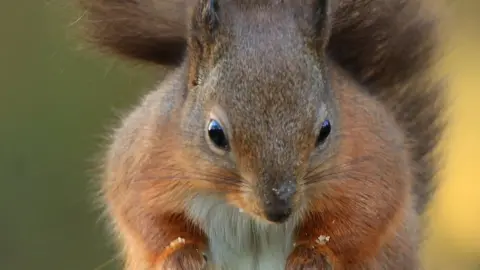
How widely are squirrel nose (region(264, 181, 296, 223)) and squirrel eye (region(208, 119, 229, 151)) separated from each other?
108 mm

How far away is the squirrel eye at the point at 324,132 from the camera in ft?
4.18

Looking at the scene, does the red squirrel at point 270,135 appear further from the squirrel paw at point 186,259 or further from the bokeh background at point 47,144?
the bokeh background at point 47,144

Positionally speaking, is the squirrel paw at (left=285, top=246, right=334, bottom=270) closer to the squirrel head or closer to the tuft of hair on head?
the squirrel head

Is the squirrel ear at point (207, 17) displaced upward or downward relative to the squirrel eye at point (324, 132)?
upward

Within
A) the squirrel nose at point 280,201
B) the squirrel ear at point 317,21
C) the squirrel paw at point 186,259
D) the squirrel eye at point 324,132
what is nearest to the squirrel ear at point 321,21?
the squirrel ear at point 317,21

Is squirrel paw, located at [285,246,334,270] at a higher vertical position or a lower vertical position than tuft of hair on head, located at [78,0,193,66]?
higher

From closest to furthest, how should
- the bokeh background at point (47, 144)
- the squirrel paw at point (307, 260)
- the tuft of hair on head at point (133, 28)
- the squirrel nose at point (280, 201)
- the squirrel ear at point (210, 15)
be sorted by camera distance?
1. the squirrel nose at point (280, 201)
2. the squirrel ear at point (210, 15)
3. the squirrel paw at point (307, 260)
4. the tuft of hair on head at point (133, 28)
5. the bokeh background at point (47, 144)

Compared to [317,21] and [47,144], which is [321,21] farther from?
[47,144]

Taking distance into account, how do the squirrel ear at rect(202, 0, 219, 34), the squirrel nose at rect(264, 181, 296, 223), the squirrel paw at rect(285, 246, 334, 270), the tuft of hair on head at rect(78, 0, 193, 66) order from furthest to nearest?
the tuft of hair on head at rect(78, 0, 193, 66)
the squirrel paw at rect(285, 246, 334, 270)
the squirrel ear at rect(202, 0, 219, 34)
the squirrel nose at rect(264, 181, 296, 223)

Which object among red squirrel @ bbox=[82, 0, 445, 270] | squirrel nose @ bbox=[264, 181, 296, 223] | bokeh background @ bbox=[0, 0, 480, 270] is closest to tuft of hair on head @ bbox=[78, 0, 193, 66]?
red squirrel @ bbox=[82, 0, 445, 270]

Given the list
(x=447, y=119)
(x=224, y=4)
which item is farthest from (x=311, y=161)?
(x=447, y=119)

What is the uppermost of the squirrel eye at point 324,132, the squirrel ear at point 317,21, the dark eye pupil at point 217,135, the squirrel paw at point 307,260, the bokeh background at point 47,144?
the squirrel ear at point 317,21

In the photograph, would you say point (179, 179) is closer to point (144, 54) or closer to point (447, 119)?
point (144, 54)

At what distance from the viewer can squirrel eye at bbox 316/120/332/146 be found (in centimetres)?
127
